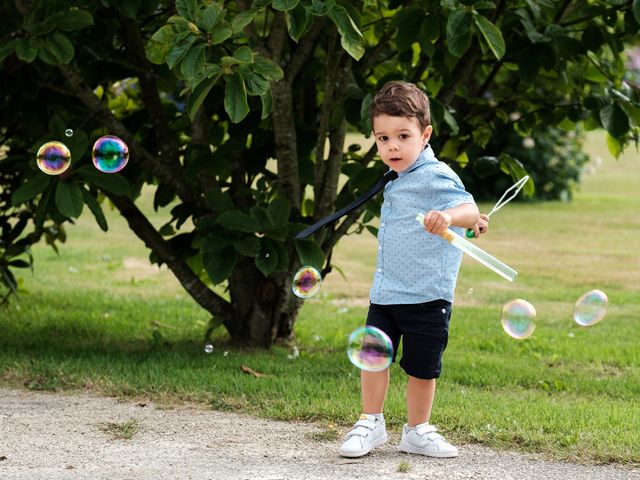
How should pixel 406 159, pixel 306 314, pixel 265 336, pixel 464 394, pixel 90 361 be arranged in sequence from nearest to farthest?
pixel 406 159
pixel 464 394
pixel 90 361
pixel 265 336
pixel 306 314

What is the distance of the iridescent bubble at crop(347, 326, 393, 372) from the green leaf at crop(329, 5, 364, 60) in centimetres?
100

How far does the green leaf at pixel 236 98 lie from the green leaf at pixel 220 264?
1167 mm

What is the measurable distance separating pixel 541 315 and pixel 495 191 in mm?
9019

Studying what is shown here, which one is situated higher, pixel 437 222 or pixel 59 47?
pixel 59 47

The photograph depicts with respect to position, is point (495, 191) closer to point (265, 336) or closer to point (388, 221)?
point (265, 336)

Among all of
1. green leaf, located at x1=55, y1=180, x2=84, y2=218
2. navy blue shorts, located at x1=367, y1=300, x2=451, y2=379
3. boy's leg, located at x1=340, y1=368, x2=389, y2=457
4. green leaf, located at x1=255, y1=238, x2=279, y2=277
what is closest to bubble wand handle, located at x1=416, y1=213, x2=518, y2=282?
navy blue shorts, located at x1=367, y1=300, x2=451, y2=379

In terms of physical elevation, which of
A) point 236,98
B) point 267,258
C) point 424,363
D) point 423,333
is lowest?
point 424,363

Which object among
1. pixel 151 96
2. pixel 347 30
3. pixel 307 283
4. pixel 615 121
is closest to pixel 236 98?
pixel 347 30

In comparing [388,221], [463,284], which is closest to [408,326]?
[388,221]

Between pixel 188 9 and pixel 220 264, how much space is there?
4.34 feet

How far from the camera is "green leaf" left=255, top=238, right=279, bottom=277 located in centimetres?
483

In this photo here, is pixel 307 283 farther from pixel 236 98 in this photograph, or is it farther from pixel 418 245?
pixel 236 98

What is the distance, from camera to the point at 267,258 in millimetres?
4891

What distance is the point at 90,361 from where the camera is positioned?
17.1ft
